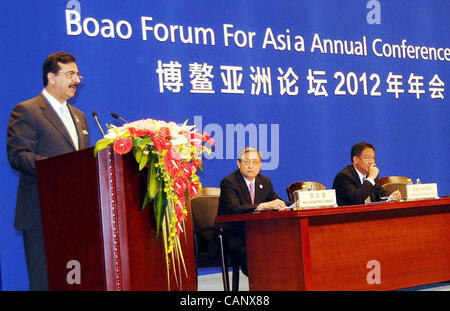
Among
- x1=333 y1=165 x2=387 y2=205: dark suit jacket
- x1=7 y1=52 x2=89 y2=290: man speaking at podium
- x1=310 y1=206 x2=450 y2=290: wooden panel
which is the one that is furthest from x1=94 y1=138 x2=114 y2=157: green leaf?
x1=333 y1=165 x2=387 y2=205: dark suit jacket

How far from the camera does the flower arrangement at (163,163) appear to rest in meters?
2.27

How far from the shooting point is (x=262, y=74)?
19.5 feet

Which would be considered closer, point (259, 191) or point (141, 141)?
point (141, 141)

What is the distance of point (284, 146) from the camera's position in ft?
19.9

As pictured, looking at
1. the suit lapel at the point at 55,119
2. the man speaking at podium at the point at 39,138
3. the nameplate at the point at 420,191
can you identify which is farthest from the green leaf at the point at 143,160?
the nameplate at the point at 420,191

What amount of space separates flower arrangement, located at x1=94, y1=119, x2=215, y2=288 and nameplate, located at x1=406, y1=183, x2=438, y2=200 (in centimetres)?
231

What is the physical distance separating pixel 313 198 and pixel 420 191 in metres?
1.06

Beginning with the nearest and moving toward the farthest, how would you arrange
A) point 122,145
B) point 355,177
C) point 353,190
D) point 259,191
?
point 122,145, point 259,191, point 353,190, point 355,177

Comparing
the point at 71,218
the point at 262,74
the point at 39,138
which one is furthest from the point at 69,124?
the point at 262,74

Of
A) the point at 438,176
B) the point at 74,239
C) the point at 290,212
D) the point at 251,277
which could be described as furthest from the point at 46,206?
the point at 438,176

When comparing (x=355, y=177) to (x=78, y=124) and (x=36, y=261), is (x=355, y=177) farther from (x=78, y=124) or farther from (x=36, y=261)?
(x=36, y=261)

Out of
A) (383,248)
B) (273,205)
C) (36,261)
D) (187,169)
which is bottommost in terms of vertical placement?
(383,248)
